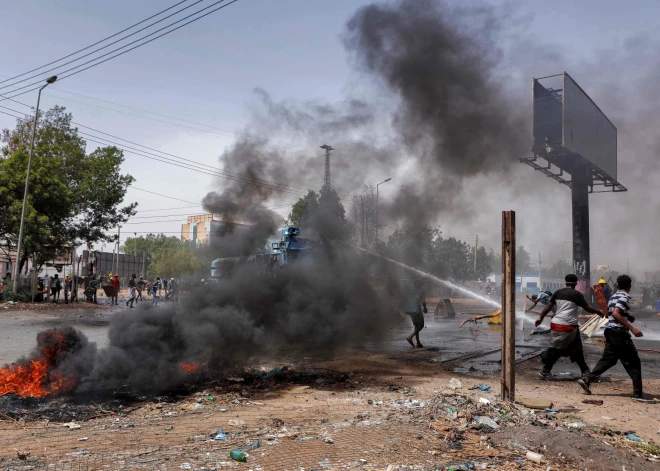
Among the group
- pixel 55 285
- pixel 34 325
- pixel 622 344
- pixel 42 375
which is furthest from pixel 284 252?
pixel 55 285

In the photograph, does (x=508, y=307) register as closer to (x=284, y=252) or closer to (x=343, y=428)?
(x=343, y=428)

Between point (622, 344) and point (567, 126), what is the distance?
52.9 ft

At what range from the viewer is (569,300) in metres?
7.42

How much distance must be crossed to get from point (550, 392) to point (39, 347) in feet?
21.4

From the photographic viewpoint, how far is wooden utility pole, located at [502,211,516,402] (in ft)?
18.5

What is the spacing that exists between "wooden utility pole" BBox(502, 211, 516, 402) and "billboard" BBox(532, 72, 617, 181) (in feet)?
49.0

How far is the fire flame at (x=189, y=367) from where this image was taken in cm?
675

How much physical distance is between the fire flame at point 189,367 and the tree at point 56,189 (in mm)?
19355

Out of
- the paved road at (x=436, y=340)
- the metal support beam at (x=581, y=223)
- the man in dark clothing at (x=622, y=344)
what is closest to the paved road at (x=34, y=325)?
the paved road at (x=436, y=340)

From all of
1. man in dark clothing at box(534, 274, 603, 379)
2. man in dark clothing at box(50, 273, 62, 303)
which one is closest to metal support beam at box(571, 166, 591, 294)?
man in dark clothing at box(534, 274, 603, 379)

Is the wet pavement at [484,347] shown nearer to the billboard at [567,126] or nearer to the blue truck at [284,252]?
the blue truck at [284,252]

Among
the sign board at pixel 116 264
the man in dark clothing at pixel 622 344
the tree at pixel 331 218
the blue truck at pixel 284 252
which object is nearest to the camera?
the man in dark clothing at pixel 622 344

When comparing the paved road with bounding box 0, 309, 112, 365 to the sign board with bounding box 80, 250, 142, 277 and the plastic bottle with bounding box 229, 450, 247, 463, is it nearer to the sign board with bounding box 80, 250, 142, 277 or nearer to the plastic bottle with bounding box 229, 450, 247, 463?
the plastic bottle with bounding box 229, 450, 247, 463

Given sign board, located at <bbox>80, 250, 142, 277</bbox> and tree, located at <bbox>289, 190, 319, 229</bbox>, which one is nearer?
tree, located at <bbox>289, 190, 319, 229</bbox>
